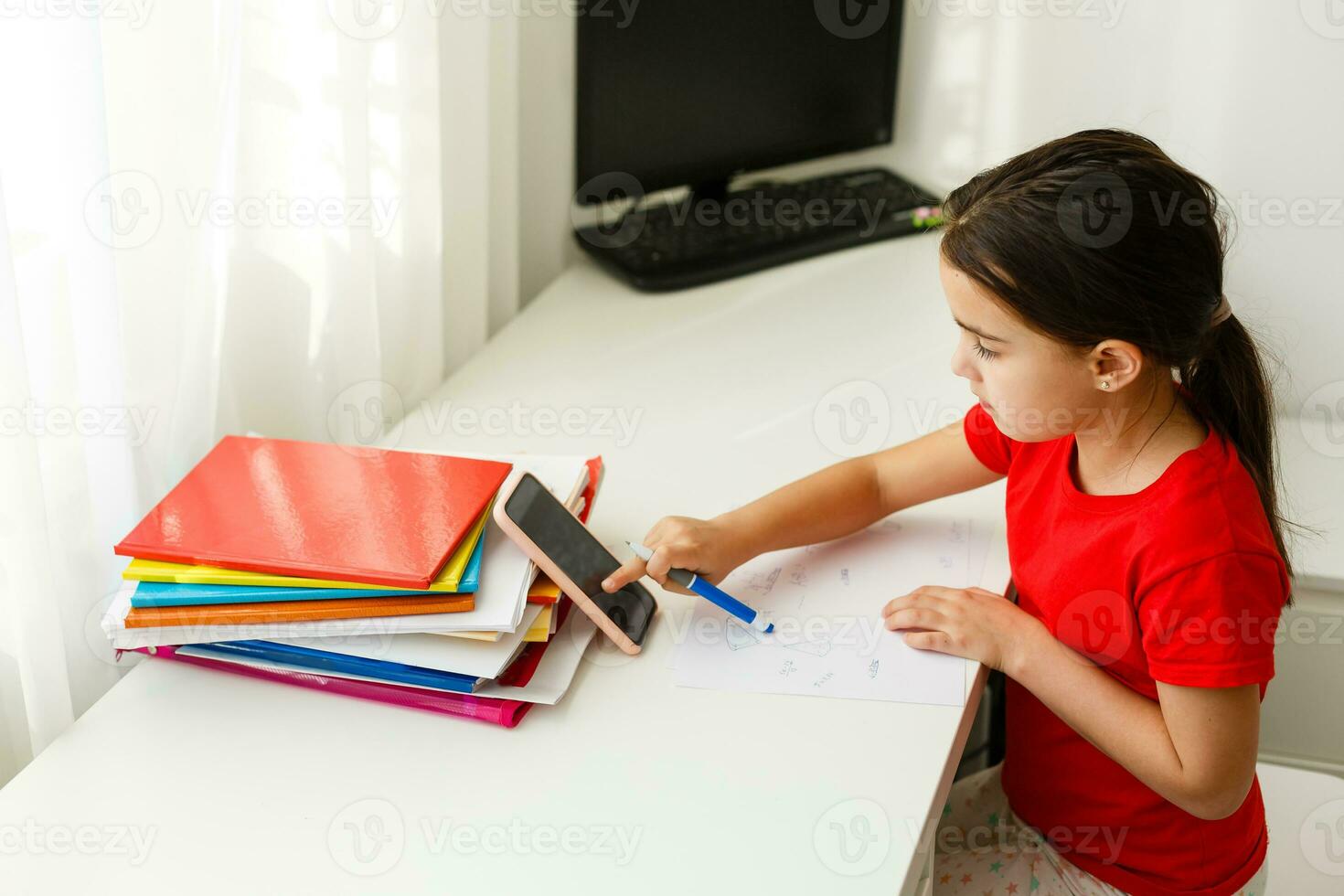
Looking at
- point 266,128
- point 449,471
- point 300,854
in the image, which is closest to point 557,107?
point 266,128

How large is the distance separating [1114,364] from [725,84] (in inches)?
36.7

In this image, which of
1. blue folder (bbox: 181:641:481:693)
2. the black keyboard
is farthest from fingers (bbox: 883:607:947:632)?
the black keyboard

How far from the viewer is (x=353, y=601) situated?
2.83 feet

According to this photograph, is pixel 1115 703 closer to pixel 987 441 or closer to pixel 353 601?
pixel 987 441

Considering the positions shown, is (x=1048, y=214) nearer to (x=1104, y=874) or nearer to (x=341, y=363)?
(x=1104, y=874)

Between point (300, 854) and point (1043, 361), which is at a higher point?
point (1043, 361)

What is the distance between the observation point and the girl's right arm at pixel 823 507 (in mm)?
982

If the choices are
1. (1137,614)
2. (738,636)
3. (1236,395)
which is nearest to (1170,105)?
(1236,395)

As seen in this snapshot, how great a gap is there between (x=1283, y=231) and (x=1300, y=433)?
0.22 meters

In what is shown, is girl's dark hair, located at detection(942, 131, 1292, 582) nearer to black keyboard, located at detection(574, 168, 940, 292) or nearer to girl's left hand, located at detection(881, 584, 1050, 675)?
girl's left hand, located at detection(881, 584, 1050, 675)

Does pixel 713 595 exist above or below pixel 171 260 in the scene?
below

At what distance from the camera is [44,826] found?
0.79m

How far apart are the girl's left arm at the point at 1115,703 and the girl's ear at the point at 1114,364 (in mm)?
194

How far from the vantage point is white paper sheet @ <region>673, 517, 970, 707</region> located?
2.97 ft
